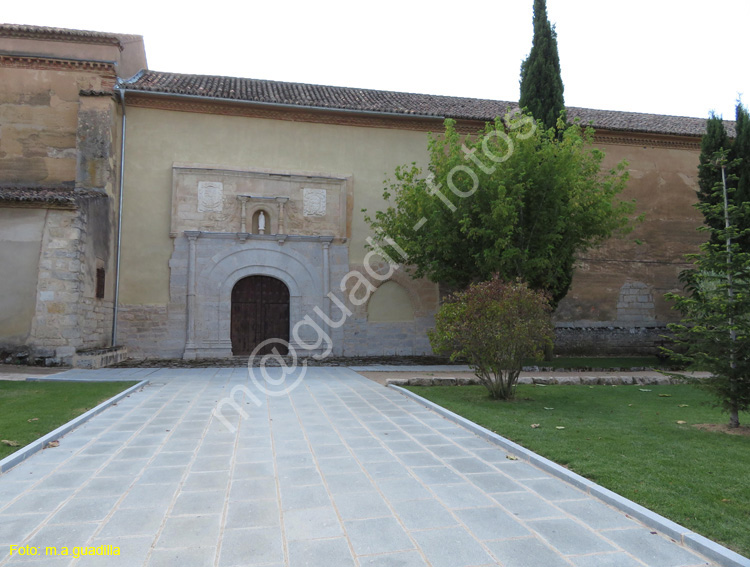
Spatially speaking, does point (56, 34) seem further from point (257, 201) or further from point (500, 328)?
point (500, 328)

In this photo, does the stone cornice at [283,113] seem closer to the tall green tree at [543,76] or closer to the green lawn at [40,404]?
the tall green tree at [543,76]

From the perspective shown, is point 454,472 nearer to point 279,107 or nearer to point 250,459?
point 250,459

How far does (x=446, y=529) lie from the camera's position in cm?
299

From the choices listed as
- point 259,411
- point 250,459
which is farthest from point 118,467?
point 259,411

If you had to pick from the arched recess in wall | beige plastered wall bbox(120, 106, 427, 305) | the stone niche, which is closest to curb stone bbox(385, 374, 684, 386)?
the arched recess in wall

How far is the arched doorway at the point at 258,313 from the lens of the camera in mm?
15062

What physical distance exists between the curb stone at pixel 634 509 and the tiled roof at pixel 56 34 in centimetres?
1523

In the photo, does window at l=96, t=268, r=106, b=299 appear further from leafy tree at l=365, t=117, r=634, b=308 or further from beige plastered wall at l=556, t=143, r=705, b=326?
beige plastered wall at l=556, t=143, r=705, b=326

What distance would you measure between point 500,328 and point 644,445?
2892 mm

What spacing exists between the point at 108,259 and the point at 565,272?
499 inches

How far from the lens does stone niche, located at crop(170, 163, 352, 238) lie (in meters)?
14.9

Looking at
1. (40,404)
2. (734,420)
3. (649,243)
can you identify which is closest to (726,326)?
(734,420)

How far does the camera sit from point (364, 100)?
17.1 m

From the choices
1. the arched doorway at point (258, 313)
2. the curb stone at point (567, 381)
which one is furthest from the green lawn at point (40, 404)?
the arched doorway at point (258, 313)
